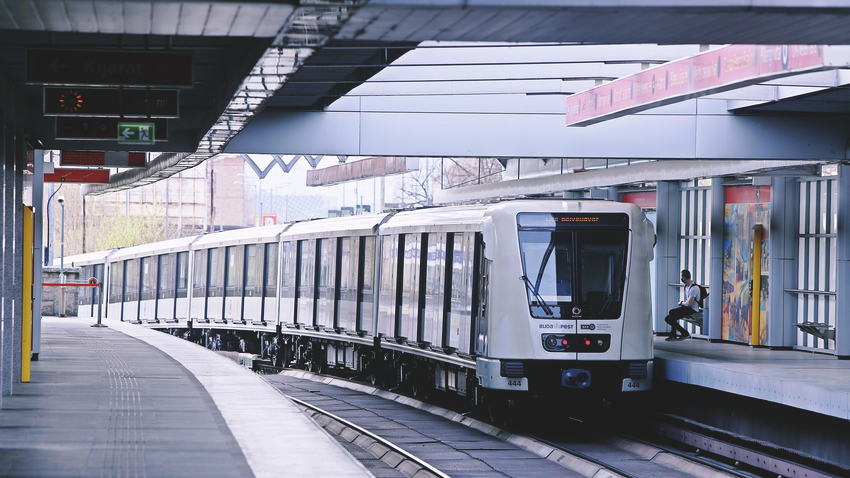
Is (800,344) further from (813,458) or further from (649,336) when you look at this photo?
(813,458)

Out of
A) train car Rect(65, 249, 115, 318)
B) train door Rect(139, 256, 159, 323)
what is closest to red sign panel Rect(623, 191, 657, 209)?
train door Rect(139, 256, 159, 323)

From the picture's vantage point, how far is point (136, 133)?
13656 mm

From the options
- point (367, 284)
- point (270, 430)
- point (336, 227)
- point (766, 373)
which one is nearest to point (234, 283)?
point (336, 227)

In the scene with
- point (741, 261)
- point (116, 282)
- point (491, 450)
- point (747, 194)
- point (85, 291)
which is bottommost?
point (491, 450)

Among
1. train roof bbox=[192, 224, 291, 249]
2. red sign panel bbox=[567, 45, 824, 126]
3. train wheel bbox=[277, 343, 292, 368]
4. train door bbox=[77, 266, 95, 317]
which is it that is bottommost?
train wheel bbox=[277, 343, 292, 368]

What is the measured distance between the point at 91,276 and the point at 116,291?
1.65 m

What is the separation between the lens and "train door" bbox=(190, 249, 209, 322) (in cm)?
2941

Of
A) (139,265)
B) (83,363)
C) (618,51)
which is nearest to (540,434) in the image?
(618,51)

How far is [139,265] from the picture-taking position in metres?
33.3

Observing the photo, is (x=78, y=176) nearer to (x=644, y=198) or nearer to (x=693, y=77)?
(x=644, y=198)

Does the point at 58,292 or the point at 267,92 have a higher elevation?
the point at 267,92

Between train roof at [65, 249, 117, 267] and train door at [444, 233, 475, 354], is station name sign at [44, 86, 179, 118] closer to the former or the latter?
train door at [444, 233, 475, 354]

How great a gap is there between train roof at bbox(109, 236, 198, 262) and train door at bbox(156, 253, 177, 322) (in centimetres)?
23

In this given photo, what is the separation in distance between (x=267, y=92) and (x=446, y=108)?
6.31m
